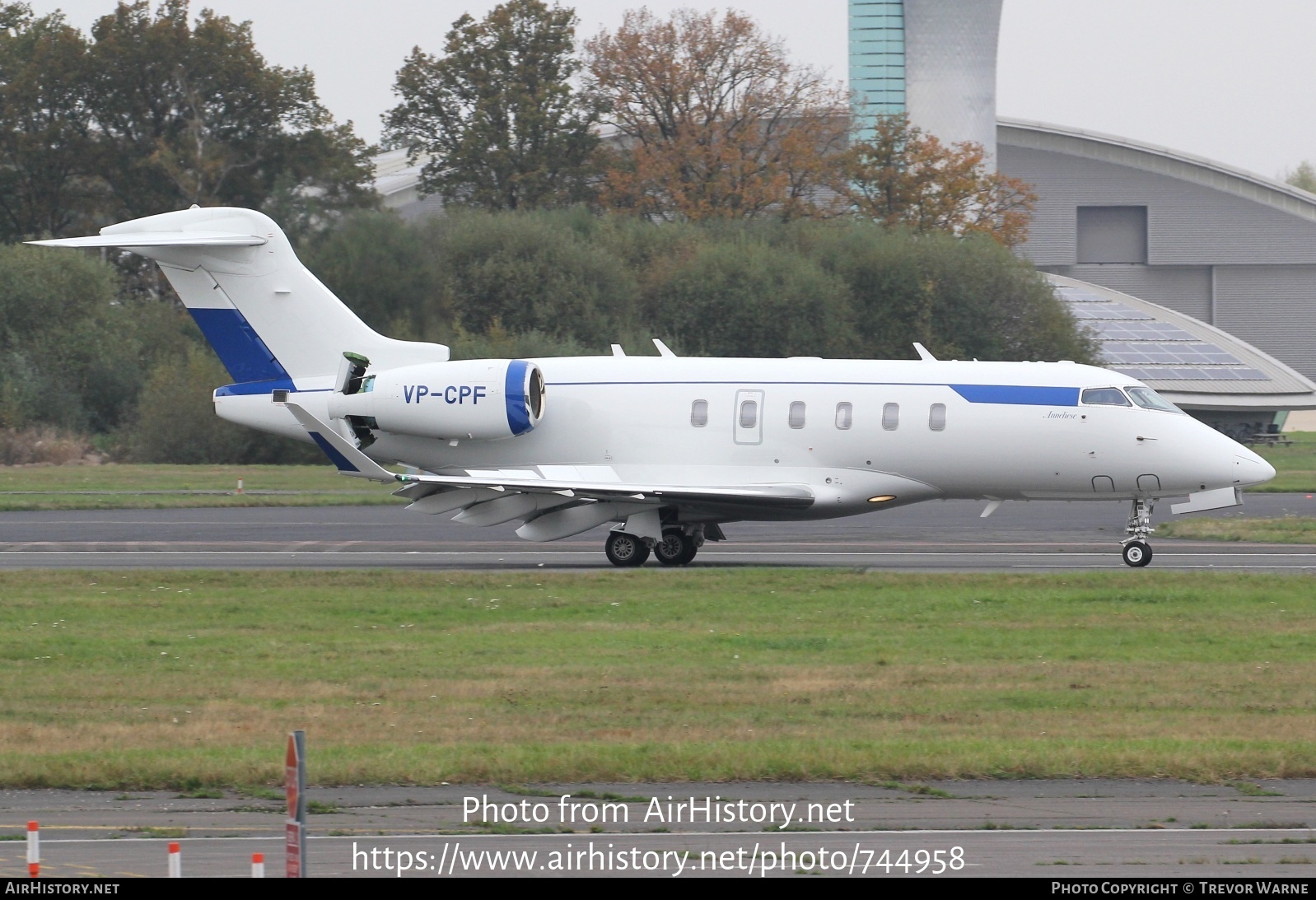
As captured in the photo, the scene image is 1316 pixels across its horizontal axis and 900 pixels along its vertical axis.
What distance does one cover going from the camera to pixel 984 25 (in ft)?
264

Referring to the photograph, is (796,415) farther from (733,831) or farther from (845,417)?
(733,831)

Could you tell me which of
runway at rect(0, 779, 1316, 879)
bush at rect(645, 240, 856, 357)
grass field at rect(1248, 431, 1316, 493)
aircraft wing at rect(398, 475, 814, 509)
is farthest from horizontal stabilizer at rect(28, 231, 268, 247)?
bush at rect(645, 240, 856, 357)

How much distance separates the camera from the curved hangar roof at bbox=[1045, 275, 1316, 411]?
213ft

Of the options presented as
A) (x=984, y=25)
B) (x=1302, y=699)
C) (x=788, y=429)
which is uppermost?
(x=984, y=25)

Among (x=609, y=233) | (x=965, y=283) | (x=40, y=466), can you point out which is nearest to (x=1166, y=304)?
(x=965, y=283)

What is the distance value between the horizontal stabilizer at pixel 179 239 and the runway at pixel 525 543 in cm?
485

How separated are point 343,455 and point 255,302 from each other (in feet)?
13.5

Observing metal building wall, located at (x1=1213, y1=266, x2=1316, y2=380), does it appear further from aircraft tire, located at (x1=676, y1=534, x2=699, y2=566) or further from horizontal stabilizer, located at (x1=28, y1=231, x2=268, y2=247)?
horizontal stabilizer, located at (x1=28, y1=231, x2=268, y2=247)

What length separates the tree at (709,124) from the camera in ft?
214

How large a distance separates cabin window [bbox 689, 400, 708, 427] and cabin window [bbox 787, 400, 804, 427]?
1.24m

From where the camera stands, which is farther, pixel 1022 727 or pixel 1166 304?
pixel 1166 304

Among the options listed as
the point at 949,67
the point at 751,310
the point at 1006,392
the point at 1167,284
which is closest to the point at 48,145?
the point at 751,310

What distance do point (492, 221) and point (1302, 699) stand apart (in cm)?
4233
